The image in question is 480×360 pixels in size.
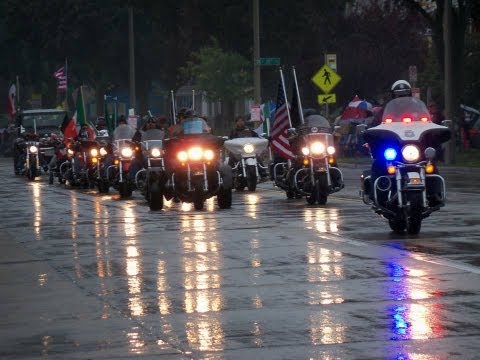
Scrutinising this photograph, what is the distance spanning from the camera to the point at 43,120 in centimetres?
5747

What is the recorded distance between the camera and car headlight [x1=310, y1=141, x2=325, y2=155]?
26.1 m

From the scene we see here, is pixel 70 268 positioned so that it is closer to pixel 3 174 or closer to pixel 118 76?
pixel 3 174

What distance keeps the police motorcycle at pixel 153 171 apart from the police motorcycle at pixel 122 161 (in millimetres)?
1653

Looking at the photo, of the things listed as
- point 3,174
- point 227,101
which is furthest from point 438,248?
point 227,101

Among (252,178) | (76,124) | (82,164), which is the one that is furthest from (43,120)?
(252,178)

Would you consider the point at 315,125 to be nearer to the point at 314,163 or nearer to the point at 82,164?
the point at 314,163

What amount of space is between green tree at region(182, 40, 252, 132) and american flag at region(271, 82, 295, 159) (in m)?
48.1

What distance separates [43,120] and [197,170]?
32680mm

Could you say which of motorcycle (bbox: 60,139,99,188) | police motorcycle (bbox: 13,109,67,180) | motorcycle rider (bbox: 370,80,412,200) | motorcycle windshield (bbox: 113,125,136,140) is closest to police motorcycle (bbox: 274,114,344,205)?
motorcycle rider (bbox: 370,80,412,200)

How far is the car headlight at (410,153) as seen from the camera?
18250 millimetres

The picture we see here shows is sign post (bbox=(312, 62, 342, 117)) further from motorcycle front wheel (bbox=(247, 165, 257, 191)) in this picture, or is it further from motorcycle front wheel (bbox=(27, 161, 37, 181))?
motorcycle front wheel (bbox=(247, 165, 257, 191))

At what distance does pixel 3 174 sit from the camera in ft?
167

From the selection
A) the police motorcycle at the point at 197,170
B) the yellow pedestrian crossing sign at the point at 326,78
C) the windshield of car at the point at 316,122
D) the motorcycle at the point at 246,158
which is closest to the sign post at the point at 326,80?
the yellow pedestrian crossing sign at the point at 326,78

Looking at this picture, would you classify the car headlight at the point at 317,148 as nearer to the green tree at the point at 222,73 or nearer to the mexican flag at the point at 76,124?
the mexican flag at the point at 76,124
